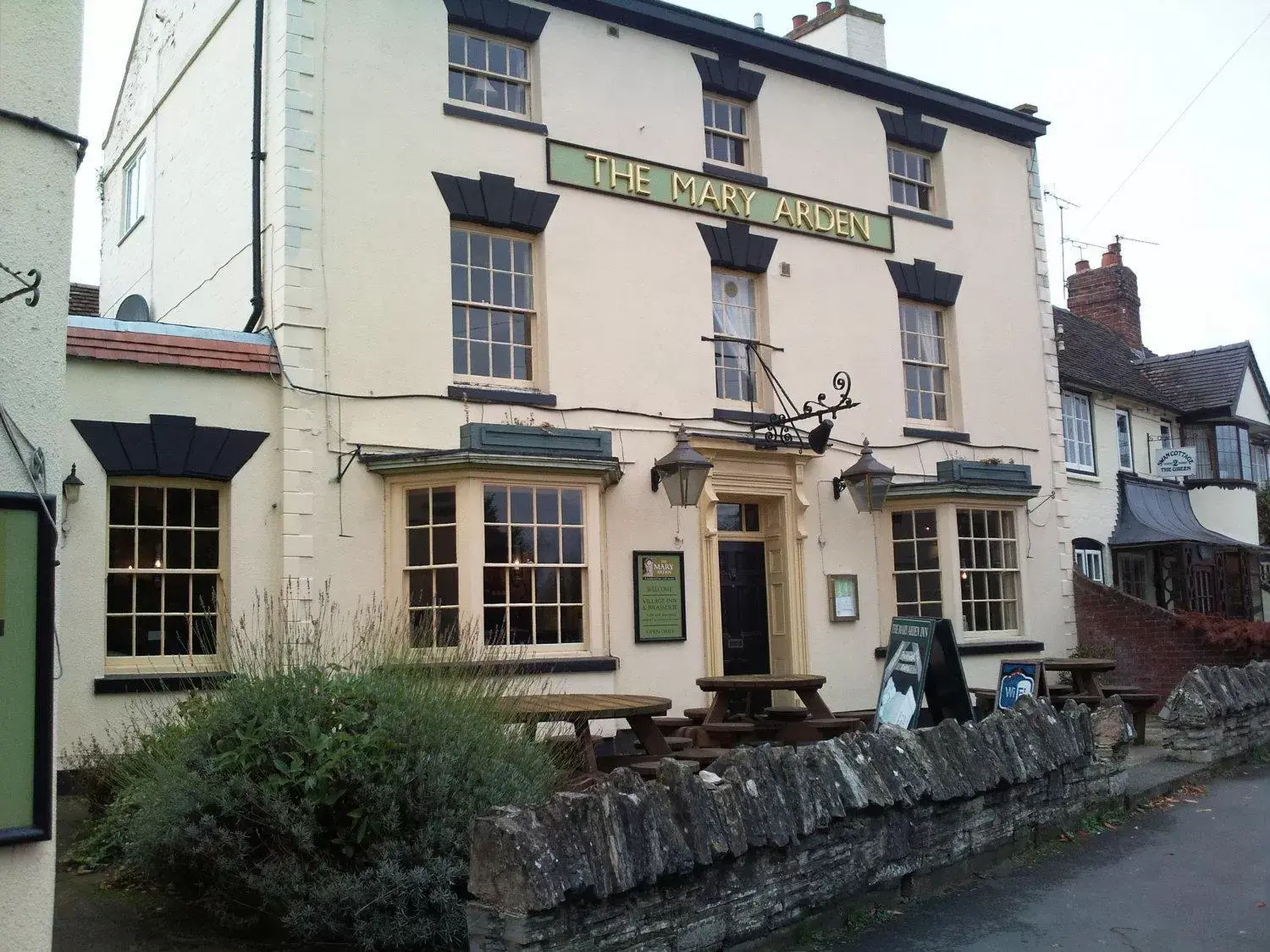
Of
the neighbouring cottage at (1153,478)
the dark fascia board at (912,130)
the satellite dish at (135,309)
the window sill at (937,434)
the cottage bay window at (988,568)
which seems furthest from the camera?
the neighbouring cottage at (1153,478)

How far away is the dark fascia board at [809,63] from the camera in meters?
13.1

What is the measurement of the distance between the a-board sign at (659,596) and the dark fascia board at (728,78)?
18.3ft

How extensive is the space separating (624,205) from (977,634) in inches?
280

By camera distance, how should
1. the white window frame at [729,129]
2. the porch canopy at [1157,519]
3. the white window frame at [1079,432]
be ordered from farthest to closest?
the porch canopy at [1157,519] → the white window frame at [1079,432] → the white window frame at [729,129]

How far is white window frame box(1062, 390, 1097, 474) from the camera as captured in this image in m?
19.0

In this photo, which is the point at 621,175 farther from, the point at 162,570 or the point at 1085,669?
the point at 1085,669

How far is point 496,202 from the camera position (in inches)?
468

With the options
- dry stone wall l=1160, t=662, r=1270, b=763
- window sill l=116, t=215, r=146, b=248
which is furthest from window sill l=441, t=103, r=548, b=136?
dry stone wall l=1160, t=662, r=1270, b=763

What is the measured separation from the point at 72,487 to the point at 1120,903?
27.2ft

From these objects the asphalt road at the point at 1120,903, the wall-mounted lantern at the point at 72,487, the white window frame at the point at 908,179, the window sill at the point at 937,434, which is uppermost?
the white window frame at the point at 908,179

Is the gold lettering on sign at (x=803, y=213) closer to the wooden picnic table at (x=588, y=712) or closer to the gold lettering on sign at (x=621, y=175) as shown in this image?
the gold lettering on sign at (x=621, y=175)

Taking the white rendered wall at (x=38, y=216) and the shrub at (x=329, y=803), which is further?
the shrub at (x=329, y=803)

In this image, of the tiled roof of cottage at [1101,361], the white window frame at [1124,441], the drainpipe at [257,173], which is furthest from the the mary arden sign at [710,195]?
the white window frame at [1124,441]

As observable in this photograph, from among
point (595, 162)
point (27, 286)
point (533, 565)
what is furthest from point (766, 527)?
point (27, 286)
